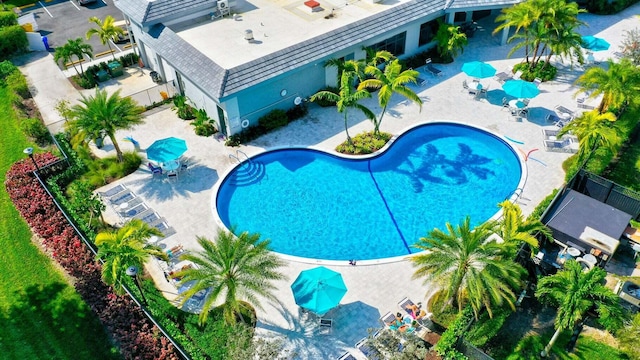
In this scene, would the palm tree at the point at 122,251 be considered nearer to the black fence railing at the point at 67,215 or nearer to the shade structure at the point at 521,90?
the black fence railing at the point at 67,215

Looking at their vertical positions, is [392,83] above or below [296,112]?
above

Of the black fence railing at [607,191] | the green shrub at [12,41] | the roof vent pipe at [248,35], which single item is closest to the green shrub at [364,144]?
the roof vent pipe at [248,35]

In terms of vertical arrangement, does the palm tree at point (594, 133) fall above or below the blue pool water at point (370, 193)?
above

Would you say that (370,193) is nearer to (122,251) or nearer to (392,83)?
(392,83)

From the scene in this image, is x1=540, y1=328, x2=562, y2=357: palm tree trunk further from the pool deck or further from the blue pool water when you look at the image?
the blue pool water

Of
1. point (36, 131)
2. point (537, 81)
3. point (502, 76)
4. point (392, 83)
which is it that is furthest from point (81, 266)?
point (537, 81)

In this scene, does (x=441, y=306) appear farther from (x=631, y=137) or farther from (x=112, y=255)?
(x=631, y=137)
